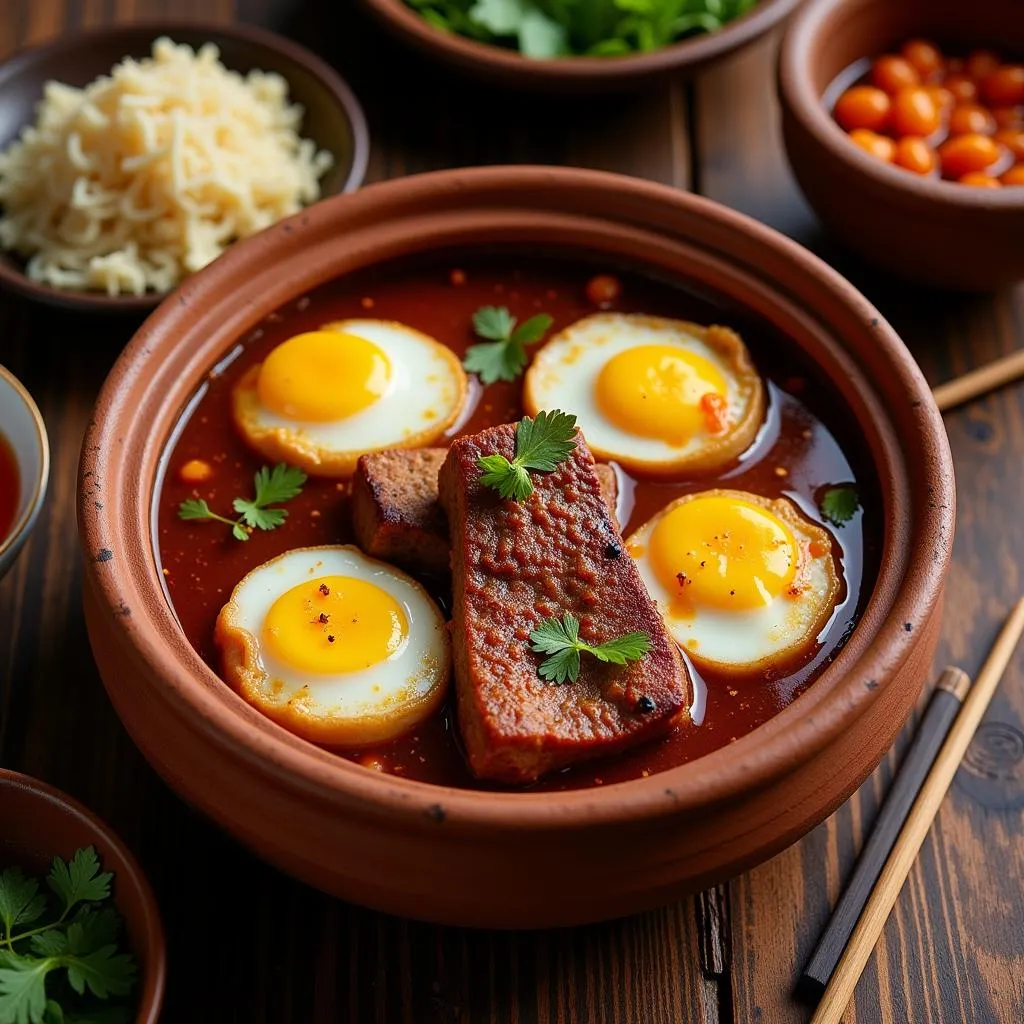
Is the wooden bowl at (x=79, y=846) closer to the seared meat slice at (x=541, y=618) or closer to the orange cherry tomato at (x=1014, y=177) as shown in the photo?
the seared meat slice at (x=541, y=618)

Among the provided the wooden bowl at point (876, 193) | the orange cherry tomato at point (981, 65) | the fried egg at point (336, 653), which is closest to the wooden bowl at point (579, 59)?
the wooden bowl at point (876, 193)

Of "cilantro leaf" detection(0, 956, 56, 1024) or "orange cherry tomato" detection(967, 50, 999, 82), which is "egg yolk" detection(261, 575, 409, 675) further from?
"orange cherry tomato" detection(967, 50, 999, 82)

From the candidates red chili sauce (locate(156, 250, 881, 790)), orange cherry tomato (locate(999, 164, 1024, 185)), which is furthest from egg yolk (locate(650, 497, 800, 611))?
orange cherry tomato (locate(999, 164, 1024, 185))

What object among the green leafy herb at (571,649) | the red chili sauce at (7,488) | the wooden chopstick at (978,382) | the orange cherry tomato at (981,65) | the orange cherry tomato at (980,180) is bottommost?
the wooden chopstick at (978,382)

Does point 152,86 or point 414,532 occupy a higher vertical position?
point 152,86

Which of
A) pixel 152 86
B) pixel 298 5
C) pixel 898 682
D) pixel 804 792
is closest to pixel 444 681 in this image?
pixel 804 792

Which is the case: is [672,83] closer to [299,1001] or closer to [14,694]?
[14,694]

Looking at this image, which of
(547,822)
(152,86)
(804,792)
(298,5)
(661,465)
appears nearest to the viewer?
(547,822)
